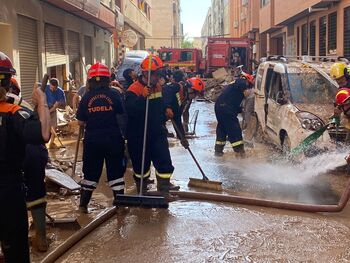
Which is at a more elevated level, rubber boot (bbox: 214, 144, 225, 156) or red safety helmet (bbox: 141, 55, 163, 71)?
red safety helmet (bbox: 141, 55, 163, 71)

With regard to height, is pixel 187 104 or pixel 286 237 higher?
pixel 187 104

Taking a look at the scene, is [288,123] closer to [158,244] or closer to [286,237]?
[286,237]

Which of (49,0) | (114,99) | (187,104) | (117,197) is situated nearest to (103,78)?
(114,99)

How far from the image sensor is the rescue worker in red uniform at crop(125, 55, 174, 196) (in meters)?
6.56

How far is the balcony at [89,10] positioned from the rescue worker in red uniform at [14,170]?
43.4 feet

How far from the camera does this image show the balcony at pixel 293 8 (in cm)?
1906

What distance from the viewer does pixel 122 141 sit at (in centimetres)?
602

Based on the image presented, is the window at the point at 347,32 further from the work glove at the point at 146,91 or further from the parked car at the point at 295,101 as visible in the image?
the work glove at the point at 146,91

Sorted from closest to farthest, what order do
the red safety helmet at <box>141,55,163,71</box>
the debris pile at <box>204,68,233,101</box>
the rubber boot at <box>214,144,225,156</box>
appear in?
the red safety helmet at <box>141,55,163,71</box> < the rubber boot at <box>214,144,225,156</box> < the debris pile at <box>204,68,233,101</box>

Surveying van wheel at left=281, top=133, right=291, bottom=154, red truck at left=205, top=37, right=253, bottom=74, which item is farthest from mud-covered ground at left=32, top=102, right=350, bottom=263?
red truck at left=205, top=37, right=253, bottom=74

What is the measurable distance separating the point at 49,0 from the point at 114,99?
36.1ft

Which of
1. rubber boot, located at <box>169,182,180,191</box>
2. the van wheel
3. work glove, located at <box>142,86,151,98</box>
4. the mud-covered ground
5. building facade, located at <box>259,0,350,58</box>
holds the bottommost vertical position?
the mud-covered ground

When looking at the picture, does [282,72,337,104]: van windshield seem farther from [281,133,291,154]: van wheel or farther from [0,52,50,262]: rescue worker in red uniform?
[0,52,50,262]: rescue worker in red uniform

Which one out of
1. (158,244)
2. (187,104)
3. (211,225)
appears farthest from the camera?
(187,104)
